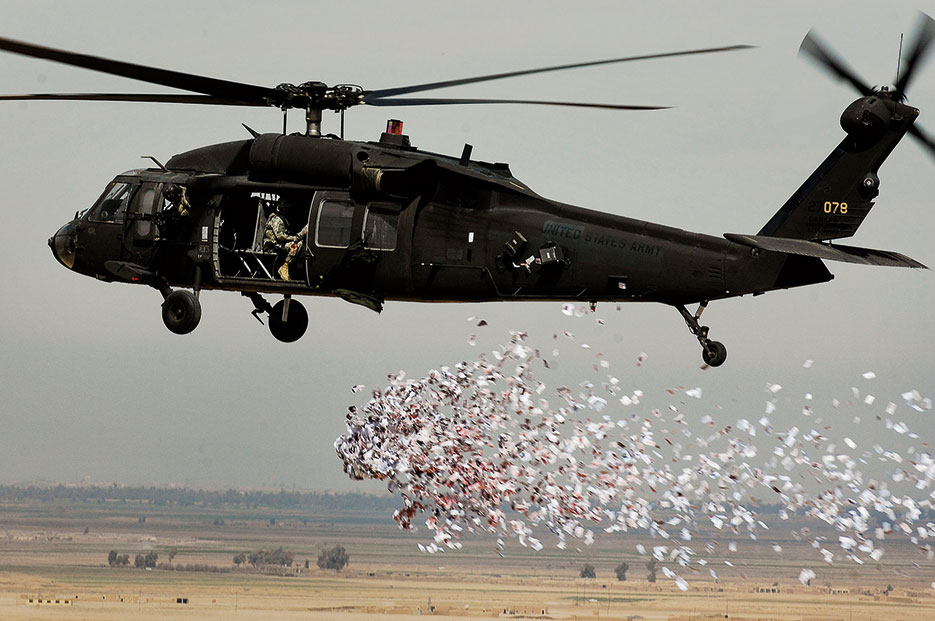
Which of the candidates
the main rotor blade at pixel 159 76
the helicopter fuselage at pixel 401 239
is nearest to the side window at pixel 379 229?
the helicopter fuselage at pixel 401 239

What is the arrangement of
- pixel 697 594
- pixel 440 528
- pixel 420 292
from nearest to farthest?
1. pixel 420 292
2. pixel 440 528
3. pixel 697 594

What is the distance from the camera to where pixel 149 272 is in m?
29.8

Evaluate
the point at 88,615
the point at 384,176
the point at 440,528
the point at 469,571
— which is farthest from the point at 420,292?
the point at 469,571

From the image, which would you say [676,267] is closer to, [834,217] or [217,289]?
[834,217]

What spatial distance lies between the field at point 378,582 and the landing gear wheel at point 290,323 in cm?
12996

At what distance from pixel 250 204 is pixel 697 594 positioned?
168886mm

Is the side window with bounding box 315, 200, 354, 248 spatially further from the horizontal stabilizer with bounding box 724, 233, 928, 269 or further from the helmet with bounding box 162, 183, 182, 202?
the horizontal stabilizer with bounding box 724, 233, 928, 269

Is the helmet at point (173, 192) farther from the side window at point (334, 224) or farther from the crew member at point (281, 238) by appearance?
the side window at point (334, 224)

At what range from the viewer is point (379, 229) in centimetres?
2788

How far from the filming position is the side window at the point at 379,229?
91.3 feet

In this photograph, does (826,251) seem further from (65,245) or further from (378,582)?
(378,582)

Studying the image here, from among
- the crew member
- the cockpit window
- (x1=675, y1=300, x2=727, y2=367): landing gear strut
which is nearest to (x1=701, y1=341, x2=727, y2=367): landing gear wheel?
(x1=675, y1=300, x2=727, y2=367): landing gear strut

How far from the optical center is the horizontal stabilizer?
25.2m

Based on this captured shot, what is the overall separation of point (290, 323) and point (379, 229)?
440cm
